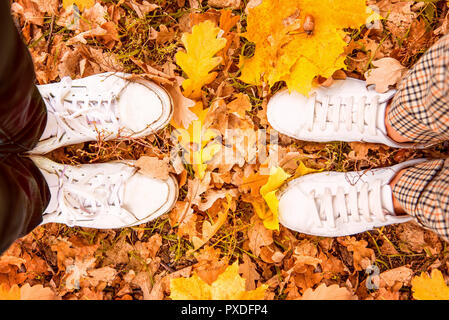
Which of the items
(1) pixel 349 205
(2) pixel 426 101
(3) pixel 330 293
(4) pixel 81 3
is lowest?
(3) pixel 330 293

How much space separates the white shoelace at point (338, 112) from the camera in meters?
1.39

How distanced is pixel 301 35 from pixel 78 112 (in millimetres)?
991

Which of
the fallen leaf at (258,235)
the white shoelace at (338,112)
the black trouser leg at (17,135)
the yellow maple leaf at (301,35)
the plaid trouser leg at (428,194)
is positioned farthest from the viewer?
the fallen leaf at (258,235)

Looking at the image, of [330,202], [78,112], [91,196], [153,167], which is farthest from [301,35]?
[91,196]

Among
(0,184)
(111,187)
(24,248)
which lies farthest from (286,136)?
(24,248)

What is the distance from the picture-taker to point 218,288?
1.40 m

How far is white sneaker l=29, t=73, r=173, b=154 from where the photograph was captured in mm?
1367

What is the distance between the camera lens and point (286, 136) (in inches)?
59.9

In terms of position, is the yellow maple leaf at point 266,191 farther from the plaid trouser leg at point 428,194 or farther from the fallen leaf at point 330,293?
the plaid trouser leg at point 428,194

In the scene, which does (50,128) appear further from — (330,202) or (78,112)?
(330,202)

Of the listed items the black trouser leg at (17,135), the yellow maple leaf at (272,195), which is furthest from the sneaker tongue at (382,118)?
the black trouser leg at (17,135)

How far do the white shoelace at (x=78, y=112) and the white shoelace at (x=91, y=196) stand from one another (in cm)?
19

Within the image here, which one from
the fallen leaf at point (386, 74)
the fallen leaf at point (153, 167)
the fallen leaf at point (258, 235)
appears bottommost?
the fallen leaf at point (258, 235)
